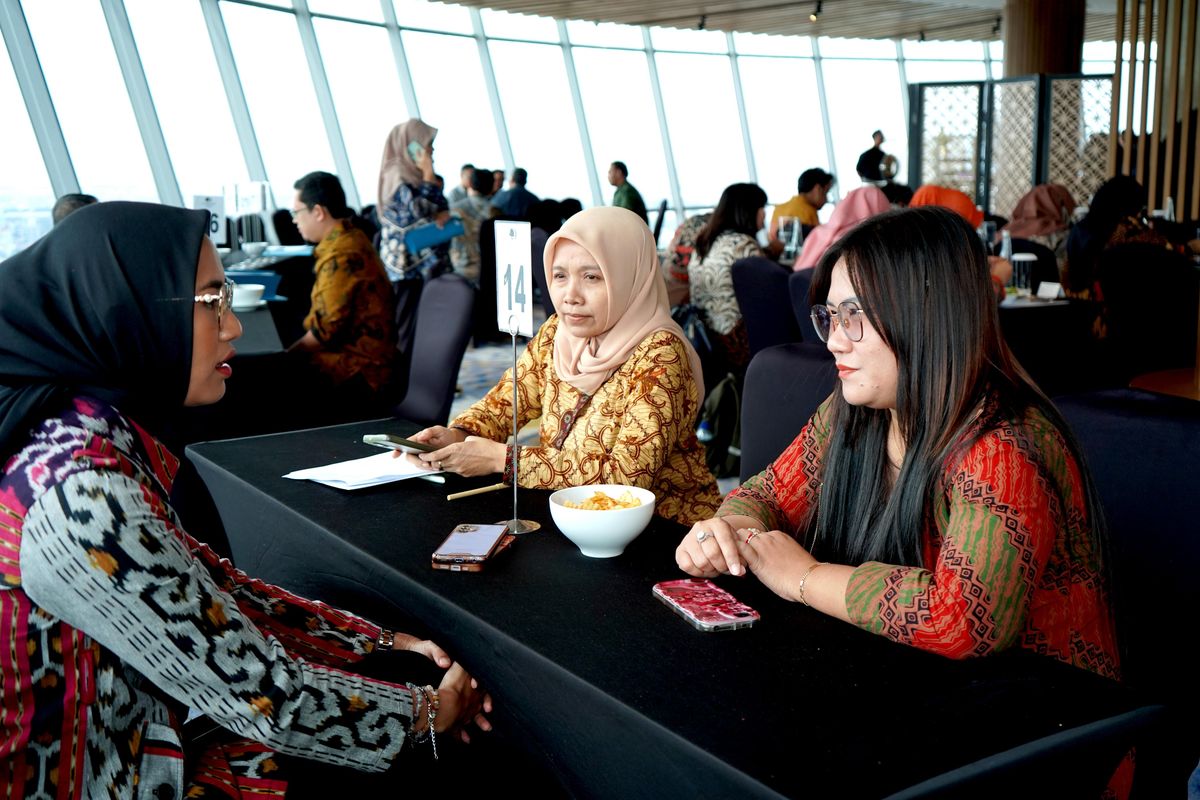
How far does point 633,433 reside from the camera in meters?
1.92

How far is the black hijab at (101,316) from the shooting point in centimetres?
111

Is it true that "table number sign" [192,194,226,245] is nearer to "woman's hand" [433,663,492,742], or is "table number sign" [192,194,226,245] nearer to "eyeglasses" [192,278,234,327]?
"eyeglasses" [192,278,234,327]

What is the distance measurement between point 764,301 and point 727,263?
0.46 m

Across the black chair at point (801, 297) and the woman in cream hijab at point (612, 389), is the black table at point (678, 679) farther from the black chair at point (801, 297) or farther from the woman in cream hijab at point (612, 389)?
the black chair at point (801, 297)

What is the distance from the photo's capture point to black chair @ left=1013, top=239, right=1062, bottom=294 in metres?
5.22

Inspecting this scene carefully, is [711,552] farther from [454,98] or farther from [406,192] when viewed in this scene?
[454,98]

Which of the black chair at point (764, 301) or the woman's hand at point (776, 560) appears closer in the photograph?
the woman's hand at point (776, 560)

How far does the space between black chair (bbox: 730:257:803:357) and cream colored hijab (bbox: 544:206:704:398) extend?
80.0 inches

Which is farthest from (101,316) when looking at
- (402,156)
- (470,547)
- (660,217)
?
(660,217)

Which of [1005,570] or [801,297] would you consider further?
[801,297]

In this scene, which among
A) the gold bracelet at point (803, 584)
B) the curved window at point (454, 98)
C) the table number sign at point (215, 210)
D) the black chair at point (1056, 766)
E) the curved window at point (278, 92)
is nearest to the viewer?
the black chair at point (1056, 766)

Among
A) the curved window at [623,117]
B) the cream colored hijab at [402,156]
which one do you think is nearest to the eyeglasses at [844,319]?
the cream colored hijab at [402,156]

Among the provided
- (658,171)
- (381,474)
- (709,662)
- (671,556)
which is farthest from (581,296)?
(658,171)

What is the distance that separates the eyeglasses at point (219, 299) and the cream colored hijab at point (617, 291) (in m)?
0.86
